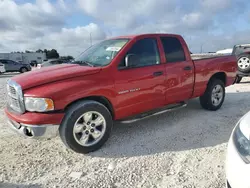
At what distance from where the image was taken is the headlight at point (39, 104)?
2.98 metres

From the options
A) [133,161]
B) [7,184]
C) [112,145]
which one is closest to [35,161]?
[7,184]

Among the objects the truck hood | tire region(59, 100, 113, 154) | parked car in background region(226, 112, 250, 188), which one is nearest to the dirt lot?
tire region(59, 100, 113, 154)

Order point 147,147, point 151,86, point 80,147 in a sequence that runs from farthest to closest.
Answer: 1. point 151,86
2. point 147,147
3. point 80,147

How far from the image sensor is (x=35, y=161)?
322 centimetres

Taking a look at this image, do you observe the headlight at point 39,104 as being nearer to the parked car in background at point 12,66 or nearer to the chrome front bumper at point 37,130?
the chrome front bumper at point 37,130

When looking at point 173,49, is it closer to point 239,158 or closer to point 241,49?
point 239,158

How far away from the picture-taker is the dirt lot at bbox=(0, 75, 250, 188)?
8.90 feet

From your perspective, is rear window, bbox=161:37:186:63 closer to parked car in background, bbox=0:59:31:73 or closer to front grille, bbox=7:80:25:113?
front grille, bbox=7:80:25:113

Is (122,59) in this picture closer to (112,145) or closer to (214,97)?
(112,145)

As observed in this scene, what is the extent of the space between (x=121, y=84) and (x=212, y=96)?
2728mm

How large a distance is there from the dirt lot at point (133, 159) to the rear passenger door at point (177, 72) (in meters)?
0.62

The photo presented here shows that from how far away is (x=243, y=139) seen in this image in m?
2.01

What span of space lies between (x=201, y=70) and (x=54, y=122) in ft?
11.0

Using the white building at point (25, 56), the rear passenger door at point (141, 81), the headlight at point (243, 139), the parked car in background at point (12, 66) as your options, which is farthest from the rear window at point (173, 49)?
the white building at point (25, 56)
